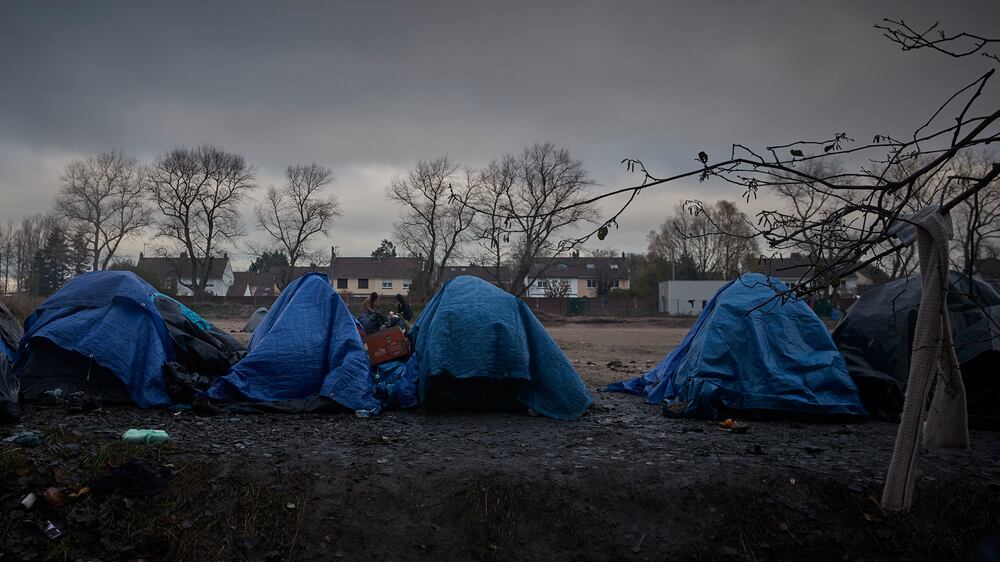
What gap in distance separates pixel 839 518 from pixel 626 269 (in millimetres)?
65891

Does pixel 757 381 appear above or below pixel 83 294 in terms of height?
below

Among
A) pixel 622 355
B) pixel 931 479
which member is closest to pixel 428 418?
pixel 931 479

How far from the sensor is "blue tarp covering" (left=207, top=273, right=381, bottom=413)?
20.3 ft

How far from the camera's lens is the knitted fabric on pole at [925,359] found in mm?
3551

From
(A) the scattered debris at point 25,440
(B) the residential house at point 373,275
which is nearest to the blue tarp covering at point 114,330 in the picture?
(A) the scattered debris at point 25,440

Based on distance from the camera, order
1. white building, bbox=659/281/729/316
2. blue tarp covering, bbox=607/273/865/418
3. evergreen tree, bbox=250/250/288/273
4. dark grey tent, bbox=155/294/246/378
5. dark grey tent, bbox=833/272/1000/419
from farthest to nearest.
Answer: evergreen tree, bbox=250/250/288/273
white building, bbox=659/281/729/316
dark grey tent, bbox=155/294/246/378
blue tarp covering, bbox=607/273/865/418
dark grey tent, bbox=833/272/1000/419

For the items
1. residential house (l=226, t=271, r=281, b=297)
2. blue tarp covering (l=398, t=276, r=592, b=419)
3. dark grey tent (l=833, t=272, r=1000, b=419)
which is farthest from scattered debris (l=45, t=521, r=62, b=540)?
residential house (l=226, t=271, r=281, b=297)

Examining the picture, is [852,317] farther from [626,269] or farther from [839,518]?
[626,269]

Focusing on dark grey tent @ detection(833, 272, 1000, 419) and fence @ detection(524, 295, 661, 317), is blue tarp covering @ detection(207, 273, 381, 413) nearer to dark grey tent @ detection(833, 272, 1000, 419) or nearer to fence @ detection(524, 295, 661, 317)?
dark grey tent @ detection(833, 272, 1000, 419)

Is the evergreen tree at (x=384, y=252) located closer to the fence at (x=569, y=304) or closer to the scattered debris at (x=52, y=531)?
the fence at (x=569, y=304)

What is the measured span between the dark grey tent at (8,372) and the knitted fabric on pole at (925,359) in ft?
21.2

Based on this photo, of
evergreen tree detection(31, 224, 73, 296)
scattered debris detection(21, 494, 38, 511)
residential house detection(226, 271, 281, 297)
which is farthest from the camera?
residential house detection(226, 271, 281, 297)

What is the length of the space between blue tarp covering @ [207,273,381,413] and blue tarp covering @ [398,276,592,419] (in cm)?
57

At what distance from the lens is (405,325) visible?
11.9 metres
